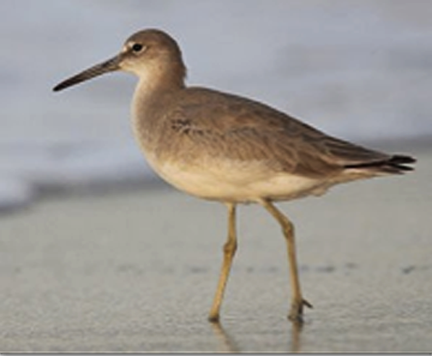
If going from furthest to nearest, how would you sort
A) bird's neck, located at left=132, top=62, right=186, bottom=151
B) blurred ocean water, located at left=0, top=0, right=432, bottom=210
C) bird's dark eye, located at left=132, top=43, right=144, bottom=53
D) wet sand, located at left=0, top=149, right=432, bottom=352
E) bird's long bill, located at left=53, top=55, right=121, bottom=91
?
blurred ocean water, located at left=0, top=0, right=432, bottom=210
bird's long bill, located at left=53, top=55, right=121, bottom=91
bird's dark eye, located at left=132, top=43, right=144, bottom=53
bird's neck, located at left=132, top=62, right=186, bottom=151
wet sand, located at left=0, top=149, right=432, bottom=352

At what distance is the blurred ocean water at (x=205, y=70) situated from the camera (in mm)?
9398

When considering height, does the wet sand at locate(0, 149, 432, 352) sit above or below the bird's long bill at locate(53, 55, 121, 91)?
below

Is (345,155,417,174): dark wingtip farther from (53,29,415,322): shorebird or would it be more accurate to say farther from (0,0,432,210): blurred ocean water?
(0,0,432,210): blurred ocean water

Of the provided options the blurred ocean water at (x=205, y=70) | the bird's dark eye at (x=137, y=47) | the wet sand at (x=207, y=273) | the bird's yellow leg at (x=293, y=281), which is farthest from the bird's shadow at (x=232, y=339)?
the blurred ocean water at (x=205, y=70)

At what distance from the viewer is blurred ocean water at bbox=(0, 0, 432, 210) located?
940cm

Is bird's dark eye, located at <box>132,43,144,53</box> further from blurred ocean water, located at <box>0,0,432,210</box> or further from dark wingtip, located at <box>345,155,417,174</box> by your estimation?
blurred ocean water, located at <box>0,0,432,210</box>

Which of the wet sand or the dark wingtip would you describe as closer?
the wet sand

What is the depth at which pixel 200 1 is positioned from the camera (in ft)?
42.1

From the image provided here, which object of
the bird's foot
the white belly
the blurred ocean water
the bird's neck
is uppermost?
the blurred ocean water

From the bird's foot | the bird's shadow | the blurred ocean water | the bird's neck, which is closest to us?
the bird's shadow

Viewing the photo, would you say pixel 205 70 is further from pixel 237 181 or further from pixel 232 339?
pixel 232 339

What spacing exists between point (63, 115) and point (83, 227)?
242 centimetres

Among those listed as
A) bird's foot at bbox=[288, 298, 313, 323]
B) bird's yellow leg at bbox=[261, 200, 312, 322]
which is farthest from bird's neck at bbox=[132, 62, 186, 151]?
bird's foot at bbox=[288, 298, 313, 323]

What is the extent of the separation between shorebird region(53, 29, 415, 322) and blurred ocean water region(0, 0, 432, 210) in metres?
2.67
